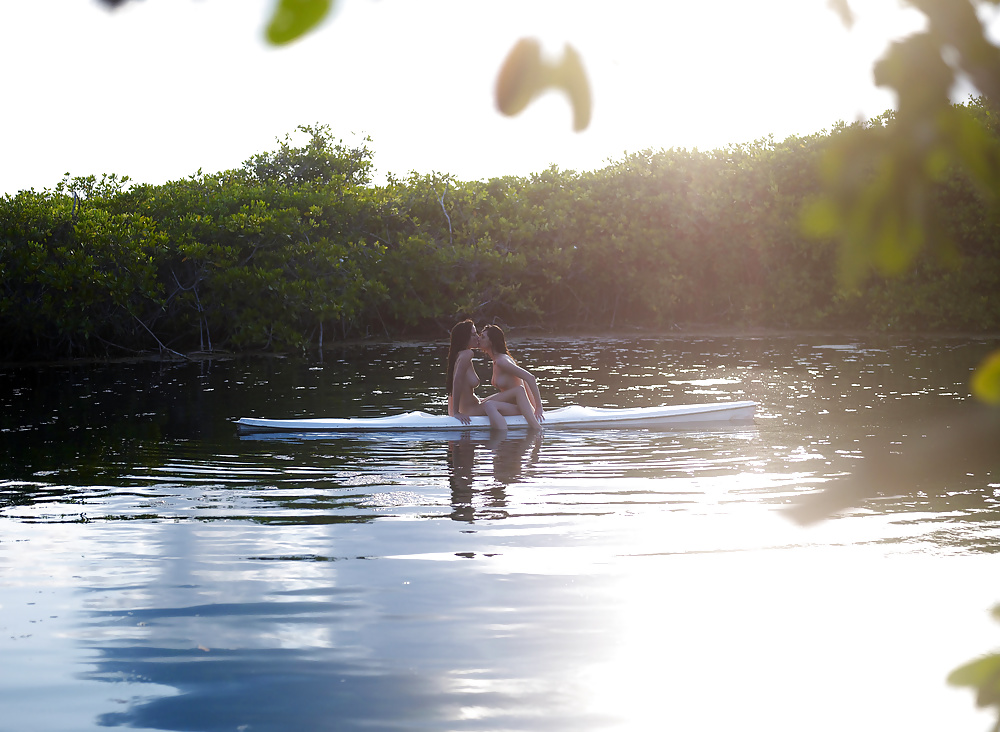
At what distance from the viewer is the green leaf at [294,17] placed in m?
1.19

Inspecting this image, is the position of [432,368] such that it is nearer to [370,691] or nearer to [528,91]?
[370,691]

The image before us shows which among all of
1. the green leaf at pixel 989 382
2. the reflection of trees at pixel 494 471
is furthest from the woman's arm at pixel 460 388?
the green leaf at pixel 989 382

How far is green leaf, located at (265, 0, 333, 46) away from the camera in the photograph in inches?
46.8

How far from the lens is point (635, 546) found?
6031 mm

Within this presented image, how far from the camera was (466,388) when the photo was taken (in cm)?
1125

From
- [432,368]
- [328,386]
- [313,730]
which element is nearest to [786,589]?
[313,730]

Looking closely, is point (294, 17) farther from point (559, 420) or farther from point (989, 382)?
point (559, 420)

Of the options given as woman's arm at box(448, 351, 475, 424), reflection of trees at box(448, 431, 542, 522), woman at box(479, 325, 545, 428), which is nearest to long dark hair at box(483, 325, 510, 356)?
woman at box(479, 325, 545, 428)

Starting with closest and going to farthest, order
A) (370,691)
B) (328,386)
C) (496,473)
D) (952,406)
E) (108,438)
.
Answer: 1. (370,691)
2. (496,473)
3. (108,438)
4. (952,406)
5. (328,386)

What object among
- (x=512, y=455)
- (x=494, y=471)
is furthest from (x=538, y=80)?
(x=512, y=455)

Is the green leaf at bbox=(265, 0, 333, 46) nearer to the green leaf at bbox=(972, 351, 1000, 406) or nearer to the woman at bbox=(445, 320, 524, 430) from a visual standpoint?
the green leaf at bbox=(972, 351, 1000, 406)

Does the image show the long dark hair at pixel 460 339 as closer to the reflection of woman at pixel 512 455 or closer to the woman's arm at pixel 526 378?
the woman's arm at pixel 526 378

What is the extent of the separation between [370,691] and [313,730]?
1.21ft

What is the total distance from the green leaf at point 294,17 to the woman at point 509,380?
941 centimetres
